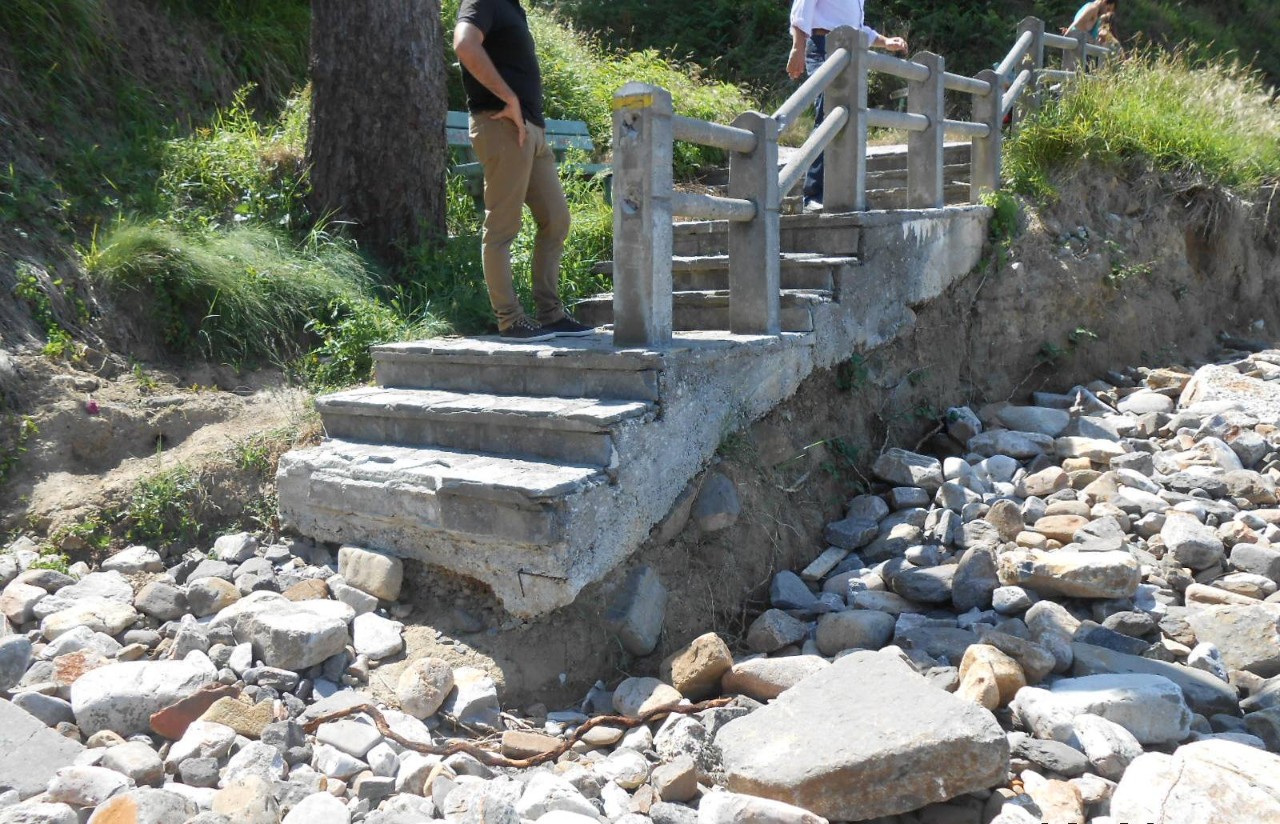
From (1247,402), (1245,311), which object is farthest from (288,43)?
(1245,311)

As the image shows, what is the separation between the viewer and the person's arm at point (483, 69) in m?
4.74

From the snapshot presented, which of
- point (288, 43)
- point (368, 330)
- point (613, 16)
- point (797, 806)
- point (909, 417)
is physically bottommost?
point (797, 806)

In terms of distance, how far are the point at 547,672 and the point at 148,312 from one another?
3282mm

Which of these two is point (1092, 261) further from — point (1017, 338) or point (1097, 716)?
point (1097, 716)

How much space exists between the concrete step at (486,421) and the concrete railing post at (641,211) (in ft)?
1.58

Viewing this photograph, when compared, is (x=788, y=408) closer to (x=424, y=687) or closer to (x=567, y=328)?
(x=567, y=328)

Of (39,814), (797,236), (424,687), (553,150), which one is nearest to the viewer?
(39,814)

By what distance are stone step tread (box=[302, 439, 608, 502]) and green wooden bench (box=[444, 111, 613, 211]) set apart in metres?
3.35

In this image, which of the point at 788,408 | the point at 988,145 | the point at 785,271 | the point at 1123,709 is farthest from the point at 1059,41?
the point at 1123,709

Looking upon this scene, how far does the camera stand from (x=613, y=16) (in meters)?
15.7

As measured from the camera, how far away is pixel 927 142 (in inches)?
273

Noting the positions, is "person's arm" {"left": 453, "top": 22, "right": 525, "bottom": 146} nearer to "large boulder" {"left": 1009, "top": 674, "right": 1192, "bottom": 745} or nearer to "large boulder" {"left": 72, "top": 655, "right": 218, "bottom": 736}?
"large boulder" {"left": 72, "top": 655, "right": 218, "bottom": 736}

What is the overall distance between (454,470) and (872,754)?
6.38 feet

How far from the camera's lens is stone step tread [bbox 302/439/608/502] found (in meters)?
4.01
